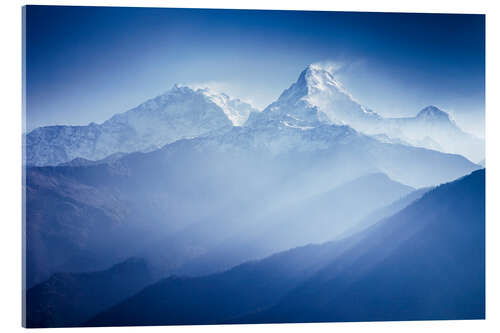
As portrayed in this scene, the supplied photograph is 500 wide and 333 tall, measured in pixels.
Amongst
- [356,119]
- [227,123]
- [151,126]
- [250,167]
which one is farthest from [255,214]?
[356,119]

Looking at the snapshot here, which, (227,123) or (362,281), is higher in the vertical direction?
(227,123)

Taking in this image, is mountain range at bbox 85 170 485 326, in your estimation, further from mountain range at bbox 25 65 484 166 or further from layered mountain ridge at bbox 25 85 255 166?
layered mountain ridge at bbox 25 85 255 166

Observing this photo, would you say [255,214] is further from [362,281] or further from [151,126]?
[151,126]

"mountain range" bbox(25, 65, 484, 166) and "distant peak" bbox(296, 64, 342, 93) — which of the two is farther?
"distant peak" bbox(296, 64, 342, 93)

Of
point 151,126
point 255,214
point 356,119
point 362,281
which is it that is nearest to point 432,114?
point 356,119

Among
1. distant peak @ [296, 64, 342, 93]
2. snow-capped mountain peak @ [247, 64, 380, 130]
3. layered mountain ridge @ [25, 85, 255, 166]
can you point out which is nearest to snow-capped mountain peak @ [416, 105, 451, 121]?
snow-capped mountain peak @ [247, 64, 380, 130]

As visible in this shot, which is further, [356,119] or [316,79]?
[356,119]

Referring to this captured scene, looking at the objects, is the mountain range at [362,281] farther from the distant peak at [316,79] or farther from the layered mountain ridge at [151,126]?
the distant peak at [316,79]

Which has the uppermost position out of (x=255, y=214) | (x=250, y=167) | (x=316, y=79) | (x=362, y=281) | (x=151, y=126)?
(x=316, y=79)
